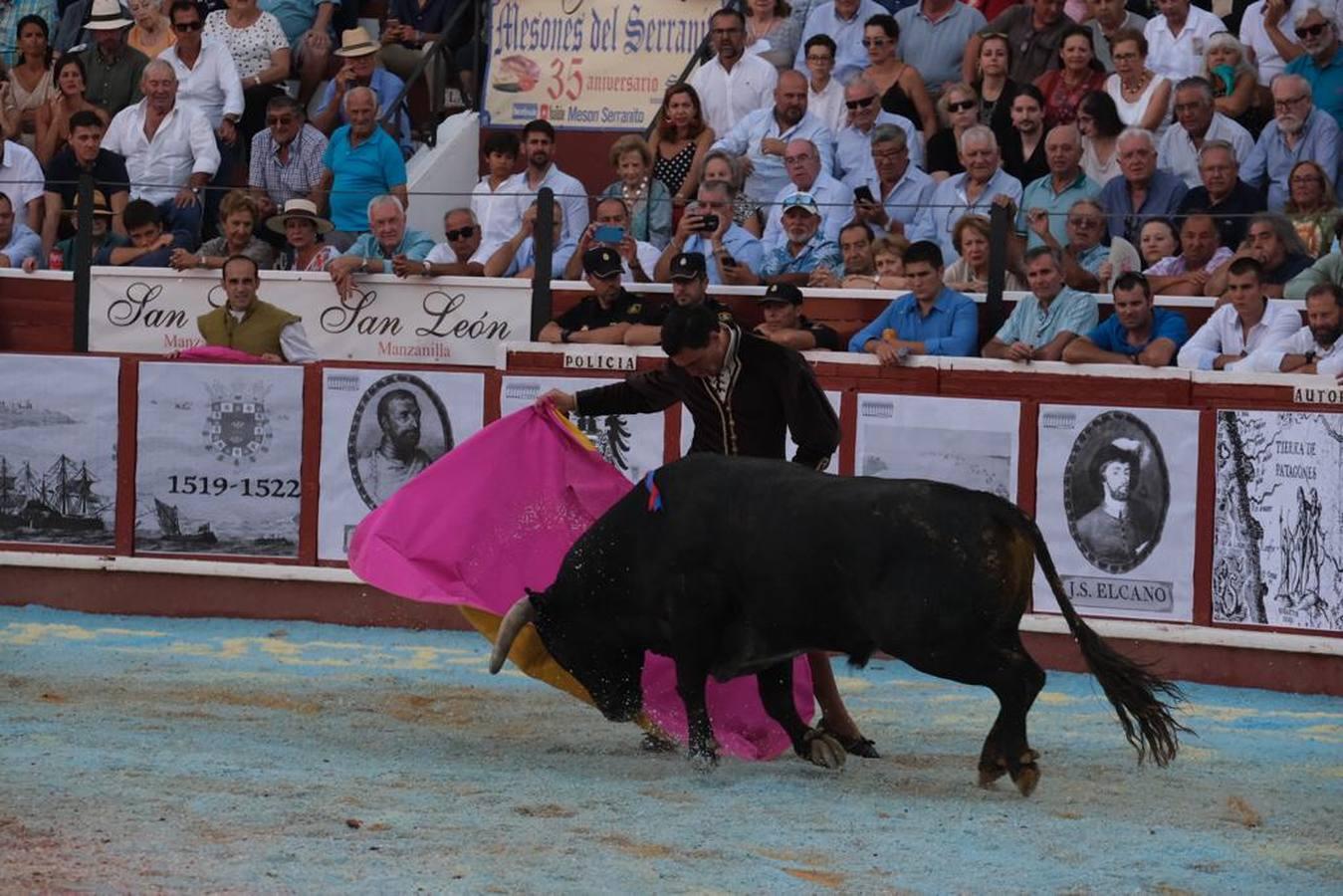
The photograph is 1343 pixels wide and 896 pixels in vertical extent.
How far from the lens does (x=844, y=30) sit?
12883mm

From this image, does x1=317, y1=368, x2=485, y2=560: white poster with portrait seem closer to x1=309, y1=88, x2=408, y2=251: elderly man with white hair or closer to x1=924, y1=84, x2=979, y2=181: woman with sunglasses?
x1=309, y1=88, x2=408, y2=251: elderly man with white hair

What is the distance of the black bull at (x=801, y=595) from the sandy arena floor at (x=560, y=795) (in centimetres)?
29

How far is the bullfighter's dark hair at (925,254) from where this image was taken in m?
10.4

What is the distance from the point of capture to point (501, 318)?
11750 millimetres

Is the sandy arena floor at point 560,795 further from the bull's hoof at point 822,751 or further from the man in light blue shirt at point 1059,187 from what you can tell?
the man in light blue shirt at point 1059,187

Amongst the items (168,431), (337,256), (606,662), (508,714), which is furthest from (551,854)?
(337,256)

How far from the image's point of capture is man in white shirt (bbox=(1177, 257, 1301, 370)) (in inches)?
392

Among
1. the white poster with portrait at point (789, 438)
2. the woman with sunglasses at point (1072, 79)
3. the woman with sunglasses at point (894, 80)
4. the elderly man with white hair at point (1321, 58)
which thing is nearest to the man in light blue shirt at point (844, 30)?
the woman with sunglasses at point (894, 80)

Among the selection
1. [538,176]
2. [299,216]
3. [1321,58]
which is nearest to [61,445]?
[299,216]

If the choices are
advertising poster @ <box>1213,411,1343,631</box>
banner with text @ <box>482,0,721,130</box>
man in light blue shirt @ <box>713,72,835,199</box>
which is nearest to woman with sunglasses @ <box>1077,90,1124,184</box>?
man in light blue shirt @ <box>713,72,835,199</box>

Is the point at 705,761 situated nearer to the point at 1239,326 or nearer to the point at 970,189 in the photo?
the point at 1239,326

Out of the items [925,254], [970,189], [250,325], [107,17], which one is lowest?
[250,325]

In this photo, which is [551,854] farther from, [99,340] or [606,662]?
[99,340]

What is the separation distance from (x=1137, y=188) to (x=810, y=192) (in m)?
1.69
